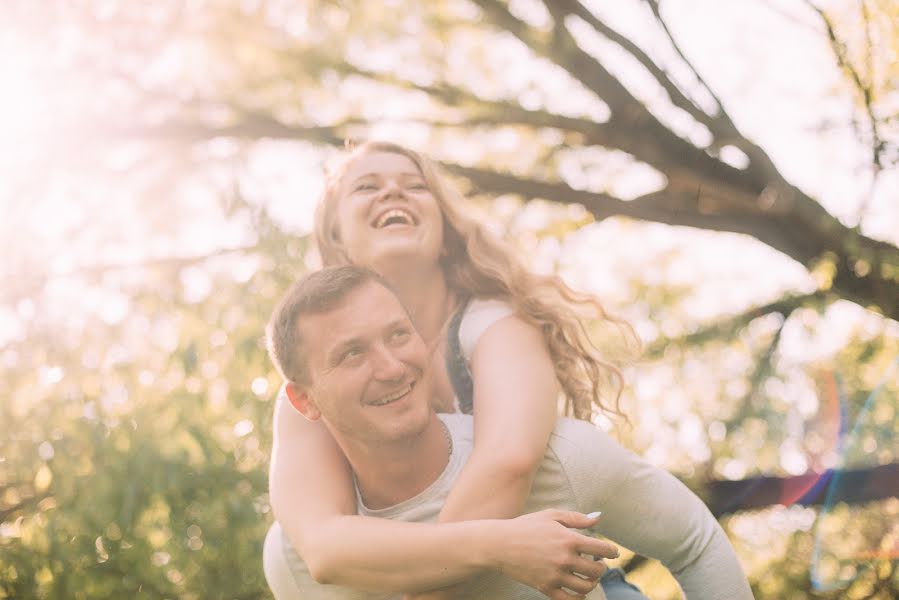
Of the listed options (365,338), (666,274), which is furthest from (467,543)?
(666,274)

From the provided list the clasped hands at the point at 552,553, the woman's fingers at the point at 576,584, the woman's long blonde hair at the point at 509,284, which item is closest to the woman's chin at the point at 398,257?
the woman's long blonde hair at the point at 509,284

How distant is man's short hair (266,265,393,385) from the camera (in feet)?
6.37

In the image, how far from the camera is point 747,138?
17.1 feet

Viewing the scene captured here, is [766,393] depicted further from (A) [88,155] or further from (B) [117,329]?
(A) [88,155]

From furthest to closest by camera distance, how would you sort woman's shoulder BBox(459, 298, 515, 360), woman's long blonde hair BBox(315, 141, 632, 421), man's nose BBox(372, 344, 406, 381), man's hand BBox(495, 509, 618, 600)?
woman's long blonde hair BBox(315, 141, 632, 421), woman's shoulder BBox(459, 298, 515, 360), man's nose BBox(372, 344, 406, 381), man's hand BBox(495, 509, 618, 600)

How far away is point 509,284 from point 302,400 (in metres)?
0.68

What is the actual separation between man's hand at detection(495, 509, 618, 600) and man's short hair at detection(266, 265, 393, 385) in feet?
1.96

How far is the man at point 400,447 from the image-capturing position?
1883mm

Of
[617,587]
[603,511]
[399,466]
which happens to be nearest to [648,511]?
[603,511]

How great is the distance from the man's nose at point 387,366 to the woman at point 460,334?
0.21 metres

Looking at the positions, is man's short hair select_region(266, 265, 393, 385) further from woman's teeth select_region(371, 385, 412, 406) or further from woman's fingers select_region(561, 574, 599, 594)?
woman's fingers select_region(561, 574, 599, 594)

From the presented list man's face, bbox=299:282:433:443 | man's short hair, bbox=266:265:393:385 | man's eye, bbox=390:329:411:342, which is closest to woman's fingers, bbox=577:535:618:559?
man's face, bbox=299:282:433:443

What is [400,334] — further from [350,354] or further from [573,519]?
[573,519]

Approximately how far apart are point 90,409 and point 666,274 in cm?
421
